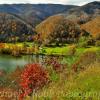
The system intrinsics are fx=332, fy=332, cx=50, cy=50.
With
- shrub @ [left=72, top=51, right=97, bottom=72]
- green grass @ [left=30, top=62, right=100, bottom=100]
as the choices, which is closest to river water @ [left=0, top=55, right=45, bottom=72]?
shrub @ [left=72, top=51, right=97, bottom=72]

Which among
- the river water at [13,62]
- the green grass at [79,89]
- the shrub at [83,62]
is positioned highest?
the green grass at [79,89]

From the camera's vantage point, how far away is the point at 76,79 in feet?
46.5

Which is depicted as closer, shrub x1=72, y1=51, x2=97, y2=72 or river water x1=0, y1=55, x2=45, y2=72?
shrub x1=72, y1=51, x2=97, y2=72

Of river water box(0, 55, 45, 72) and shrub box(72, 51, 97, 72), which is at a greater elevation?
shrub box(72, 51, 97, 72)

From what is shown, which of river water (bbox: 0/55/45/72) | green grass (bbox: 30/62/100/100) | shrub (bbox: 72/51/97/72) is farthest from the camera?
river water (bbox: 0/55/45/72)

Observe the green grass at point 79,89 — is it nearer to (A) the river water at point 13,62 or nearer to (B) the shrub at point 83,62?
(B) the shrub at point 83,62

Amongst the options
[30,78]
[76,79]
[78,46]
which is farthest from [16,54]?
[76,79]

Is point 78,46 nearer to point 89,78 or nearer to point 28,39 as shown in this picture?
point 28,39

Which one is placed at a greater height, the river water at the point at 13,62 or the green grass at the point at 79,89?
the green grass at the point at 79,89

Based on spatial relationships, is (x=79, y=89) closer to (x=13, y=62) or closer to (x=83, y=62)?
(x=83, y=62)

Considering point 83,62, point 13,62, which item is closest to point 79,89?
point 83,62

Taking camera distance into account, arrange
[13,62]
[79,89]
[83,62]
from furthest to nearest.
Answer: [13,62]
[83,62]
[79,89]

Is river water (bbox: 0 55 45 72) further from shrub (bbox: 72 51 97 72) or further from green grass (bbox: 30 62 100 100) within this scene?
green grass (bbox: 30 62 100 100)

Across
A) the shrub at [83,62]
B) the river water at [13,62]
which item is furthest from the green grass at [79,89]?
the river water at [13,62]
